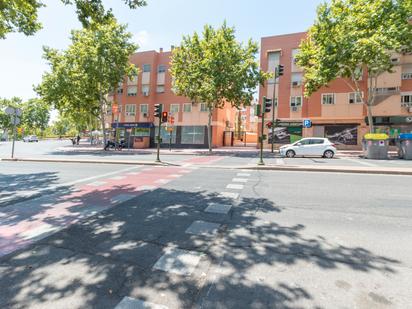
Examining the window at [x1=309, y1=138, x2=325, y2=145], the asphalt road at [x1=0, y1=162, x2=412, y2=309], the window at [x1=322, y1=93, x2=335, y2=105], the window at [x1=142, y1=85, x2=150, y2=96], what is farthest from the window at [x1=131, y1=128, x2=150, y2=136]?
the asphalt road at [x1=0, y1=162, x2=412, y2=309]

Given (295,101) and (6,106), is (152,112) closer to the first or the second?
(295,101)

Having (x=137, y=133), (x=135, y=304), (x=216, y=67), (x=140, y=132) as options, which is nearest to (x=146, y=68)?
(x=140, y=132)

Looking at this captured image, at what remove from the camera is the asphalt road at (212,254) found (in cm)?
234

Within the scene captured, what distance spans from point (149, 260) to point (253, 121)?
257 feet

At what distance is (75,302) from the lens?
2.24 meters

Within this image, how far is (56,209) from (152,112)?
32584mm

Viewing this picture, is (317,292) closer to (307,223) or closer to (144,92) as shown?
(307,223)

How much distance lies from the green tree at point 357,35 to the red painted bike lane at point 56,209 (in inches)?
761

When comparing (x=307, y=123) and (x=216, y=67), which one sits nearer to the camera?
(x=216, y=67)

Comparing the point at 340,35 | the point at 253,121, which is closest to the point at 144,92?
the point at 340,35

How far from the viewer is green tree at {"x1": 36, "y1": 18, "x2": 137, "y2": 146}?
26.9 m

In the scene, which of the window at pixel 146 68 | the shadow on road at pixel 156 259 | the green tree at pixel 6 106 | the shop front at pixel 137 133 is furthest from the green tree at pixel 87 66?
the green tree at pixel 6 106

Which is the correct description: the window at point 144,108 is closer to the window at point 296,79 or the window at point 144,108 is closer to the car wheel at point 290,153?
the window at point 296,79

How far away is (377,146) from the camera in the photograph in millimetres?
17500
